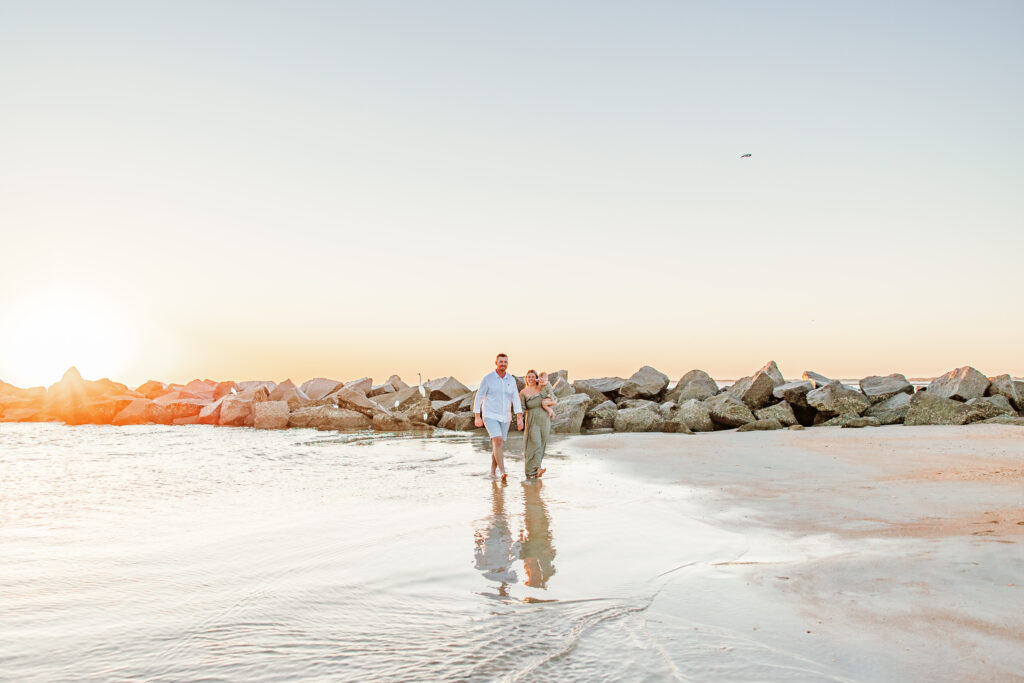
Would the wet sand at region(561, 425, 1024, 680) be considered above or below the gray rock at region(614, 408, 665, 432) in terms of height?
below

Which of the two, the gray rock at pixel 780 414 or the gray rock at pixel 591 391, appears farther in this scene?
the gray rock at pixel 591 391

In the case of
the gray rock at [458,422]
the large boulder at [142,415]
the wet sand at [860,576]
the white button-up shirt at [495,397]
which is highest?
the white button-up shirt at [495,397]

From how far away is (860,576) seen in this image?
185 inches

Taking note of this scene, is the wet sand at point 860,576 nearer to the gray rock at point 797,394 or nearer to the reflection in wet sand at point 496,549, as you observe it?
the reflection in wet sand at point 496,549

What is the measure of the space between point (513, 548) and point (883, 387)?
19.5 metres

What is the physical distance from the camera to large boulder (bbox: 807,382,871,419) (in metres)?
19.2

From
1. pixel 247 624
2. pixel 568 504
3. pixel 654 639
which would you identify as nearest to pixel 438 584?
pixel 247 624

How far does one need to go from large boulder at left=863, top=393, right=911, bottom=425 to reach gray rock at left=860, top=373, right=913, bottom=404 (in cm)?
20

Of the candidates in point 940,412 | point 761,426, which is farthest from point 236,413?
point 940,412

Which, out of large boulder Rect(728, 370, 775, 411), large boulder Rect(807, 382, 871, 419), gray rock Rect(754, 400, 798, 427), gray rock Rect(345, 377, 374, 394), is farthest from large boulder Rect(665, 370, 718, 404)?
gray rock Rect(345, 377, 374, 394)

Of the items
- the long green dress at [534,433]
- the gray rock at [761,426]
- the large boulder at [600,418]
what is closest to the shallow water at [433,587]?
the long green dress at [534,433]

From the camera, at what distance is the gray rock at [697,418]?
60.6 ft

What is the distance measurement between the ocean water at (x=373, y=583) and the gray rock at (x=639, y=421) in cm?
814

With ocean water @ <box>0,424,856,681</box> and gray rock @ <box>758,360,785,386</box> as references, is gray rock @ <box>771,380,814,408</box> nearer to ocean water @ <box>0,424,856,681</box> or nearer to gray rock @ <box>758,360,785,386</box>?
gray rock @ <box>758,360,785,386</box>
